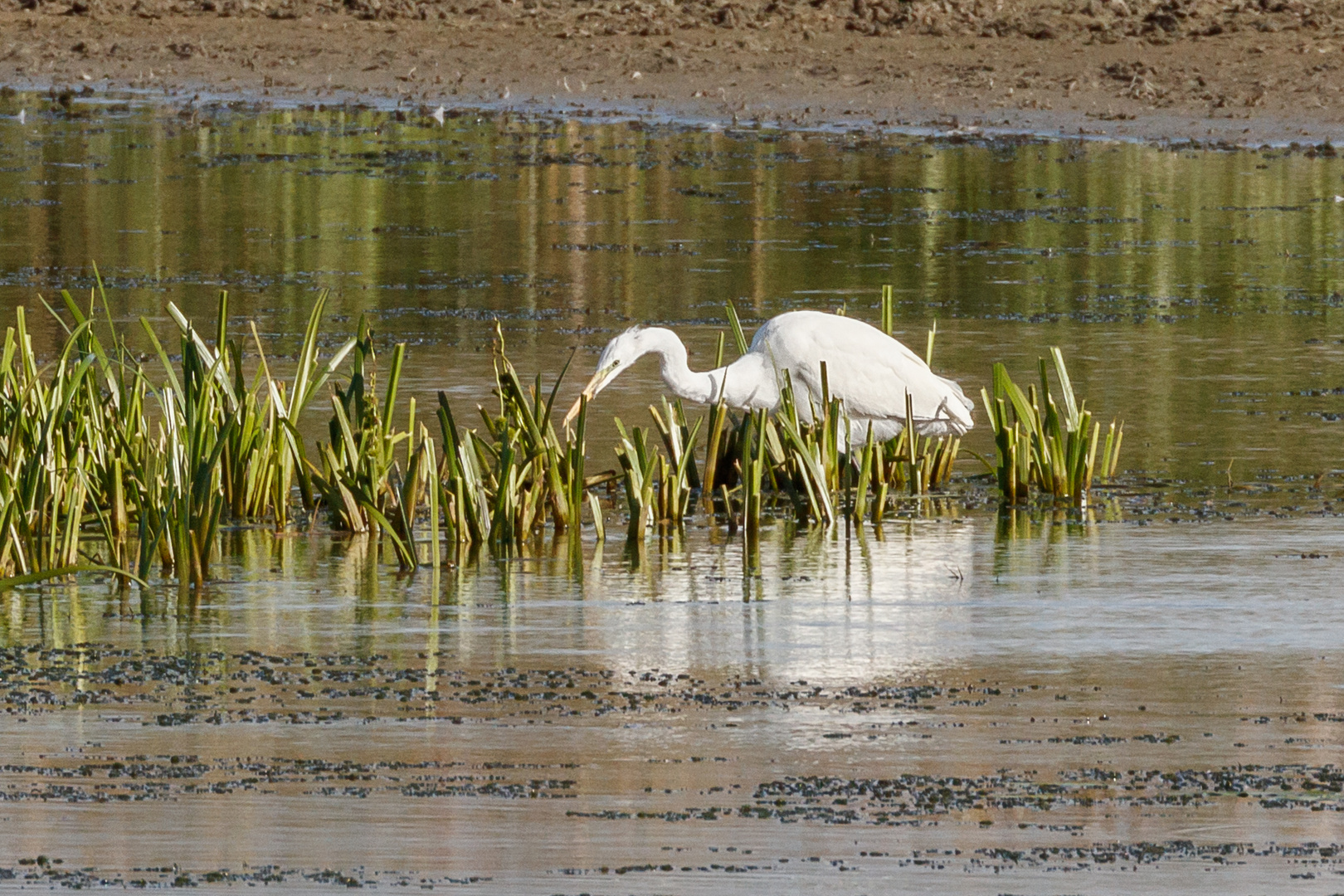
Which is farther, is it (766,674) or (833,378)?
(833,378)

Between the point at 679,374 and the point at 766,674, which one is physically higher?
the point at 679,374

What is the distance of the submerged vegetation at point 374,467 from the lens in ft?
26.4

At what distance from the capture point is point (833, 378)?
32.1 ft

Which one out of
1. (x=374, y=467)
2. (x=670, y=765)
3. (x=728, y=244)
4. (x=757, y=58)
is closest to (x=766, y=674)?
(x=670, y=765)

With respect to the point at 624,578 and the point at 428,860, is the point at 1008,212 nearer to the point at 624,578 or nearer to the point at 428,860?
the point at 624,578

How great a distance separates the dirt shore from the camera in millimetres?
24266

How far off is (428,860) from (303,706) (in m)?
1.42

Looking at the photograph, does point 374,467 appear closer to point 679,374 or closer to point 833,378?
point 679,374

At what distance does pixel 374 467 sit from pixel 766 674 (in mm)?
2526

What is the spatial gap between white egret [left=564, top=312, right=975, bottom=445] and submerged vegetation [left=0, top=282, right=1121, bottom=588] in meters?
0.11

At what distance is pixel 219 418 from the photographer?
8.88 metres

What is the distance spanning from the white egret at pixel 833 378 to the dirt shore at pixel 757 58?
1404 centimetres

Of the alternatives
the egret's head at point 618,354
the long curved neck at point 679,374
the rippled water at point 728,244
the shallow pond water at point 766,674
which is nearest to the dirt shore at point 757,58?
the rippled water at point 728,244

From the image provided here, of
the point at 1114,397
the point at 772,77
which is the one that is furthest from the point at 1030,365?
the point at 772,77
